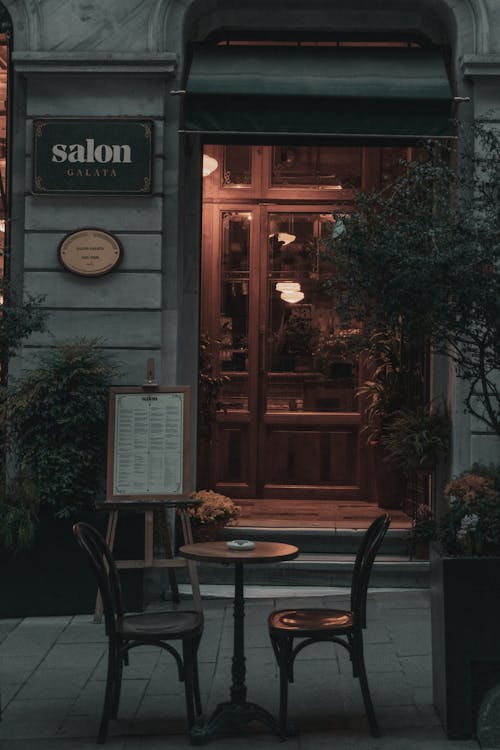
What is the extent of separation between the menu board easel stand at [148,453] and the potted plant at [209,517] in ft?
3.35

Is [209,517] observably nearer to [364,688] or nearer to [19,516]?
[19,516]

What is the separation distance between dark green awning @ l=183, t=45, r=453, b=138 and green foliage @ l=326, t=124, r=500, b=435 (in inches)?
142

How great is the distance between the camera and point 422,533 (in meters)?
10.7

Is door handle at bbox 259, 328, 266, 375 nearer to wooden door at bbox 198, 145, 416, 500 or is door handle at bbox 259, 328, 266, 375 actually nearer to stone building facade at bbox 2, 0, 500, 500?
wooden door at bbox 198, 145, 416, 500

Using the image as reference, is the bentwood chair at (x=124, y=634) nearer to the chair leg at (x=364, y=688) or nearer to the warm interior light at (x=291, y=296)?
the chair leg at (x=364, y=688)

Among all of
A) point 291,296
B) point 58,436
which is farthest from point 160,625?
point 291,296

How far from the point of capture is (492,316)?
6410 millimetres

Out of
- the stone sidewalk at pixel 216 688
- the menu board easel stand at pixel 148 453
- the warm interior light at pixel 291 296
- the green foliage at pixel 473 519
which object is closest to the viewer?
the stone sidewalk at pixel 216 688

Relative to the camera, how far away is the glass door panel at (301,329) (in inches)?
540

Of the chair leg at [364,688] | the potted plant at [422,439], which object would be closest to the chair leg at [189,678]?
the chair leg at [364,688]

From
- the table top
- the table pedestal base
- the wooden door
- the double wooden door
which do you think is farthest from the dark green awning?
the table pedestal base

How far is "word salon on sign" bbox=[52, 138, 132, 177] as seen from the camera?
10516 millimetres

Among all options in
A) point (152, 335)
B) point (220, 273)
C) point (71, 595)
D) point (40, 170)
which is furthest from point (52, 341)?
point (220, 273)

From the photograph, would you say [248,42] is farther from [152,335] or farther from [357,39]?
[152,335]
